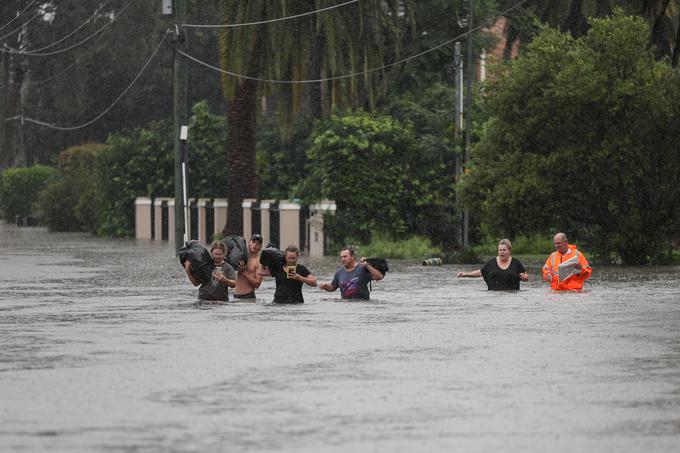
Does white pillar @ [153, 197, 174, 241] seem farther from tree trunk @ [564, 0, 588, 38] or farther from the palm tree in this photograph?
tree trunk @ [564, 0, 588, 38]

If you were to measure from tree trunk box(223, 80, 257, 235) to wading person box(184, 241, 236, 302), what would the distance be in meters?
21.7

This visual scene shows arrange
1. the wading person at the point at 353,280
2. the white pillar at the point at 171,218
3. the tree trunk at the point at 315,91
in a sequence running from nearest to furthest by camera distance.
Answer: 1. the wading person at the point at 353,280
2. the tree trunk at the point at 315,91
3. the white pillar at the point at 171,218

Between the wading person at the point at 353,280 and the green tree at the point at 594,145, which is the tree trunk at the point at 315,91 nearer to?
the green tree at the point at 594,145

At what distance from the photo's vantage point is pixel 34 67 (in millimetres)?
96938

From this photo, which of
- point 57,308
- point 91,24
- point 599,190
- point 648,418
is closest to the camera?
point 648,418

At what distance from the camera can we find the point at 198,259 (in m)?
22.9

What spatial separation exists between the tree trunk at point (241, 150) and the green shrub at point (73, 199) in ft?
66.0

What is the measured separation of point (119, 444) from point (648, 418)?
3.59m

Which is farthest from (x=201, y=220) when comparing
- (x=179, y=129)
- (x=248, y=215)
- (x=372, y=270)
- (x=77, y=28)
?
(x=77, y=28)

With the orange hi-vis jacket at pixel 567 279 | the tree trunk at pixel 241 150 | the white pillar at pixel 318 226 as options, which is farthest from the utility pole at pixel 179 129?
the orange hi-vis jacket at pixel 567 279

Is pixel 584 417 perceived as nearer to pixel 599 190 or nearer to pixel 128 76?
pixel 599 190

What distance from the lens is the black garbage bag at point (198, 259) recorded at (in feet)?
74.7

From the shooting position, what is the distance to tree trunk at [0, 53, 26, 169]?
97.1 metres

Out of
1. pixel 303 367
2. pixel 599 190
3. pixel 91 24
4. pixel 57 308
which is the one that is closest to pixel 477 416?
pixel 303 367
